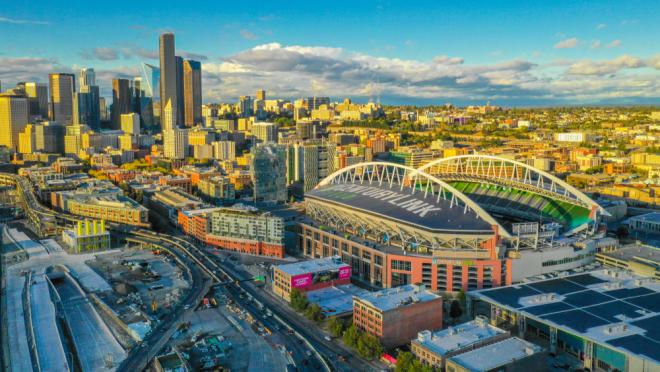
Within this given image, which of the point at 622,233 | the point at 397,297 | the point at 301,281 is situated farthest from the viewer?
the point at 622,233

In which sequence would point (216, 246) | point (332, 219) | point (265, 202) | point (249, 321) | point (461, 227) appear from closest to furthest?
point (249, 321), point (461, 227), point (332, 219), point (216, 246), point (265, 202)

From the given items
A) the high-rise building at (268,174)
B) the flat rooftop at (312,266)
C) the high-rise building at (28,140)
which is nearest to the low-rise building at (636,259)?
the flat rooftop at (312,266)

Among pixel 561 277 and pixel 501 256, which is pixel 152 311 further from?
pixel 561 277

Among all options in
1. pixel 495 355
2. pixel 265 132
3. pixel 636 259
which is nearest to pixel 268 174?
pixel 636 259

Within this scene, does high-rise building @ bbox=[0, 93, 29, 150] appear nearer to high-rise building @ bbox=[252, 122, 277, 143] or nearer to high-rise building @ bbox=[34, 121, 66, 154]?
high-rise building @ bbox=[34, 121, 66, 154]

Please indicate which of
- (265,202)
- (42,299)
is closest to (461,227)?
(42,299)

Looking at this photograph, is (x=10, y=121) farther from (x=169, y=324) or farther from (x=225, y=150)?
(x=169, y=324)
